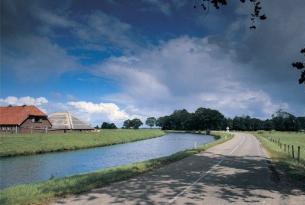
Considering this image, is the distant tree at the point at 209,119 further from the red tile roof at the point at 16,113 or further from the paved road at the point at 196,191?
the paved road at the point at 196,191

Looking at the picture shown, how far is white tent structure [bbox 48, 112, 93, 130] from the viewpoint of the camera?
87812mm

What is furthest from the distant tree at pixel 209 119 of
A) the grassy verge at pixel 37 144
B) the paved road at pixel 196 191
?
the paved road at pixel 196 191

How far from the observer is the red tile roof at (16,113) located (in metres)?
70.6

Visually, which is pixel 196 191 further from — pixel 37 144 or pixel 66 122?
pixel 66 122

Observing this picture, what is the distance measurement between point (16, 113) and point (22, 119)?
7.86ft

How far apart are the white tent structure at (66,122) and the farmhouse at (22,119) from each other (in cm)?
1038

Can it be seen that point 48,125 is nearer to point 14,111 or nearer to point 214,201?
point 14,111

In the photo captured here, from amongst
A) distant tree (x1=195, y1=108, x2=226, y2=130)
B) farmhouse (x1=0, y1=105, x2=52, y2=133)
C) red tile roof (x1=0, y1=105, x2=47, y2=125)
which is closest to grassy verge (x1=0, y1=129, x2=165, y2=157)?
farmhouse (x1=0, y1=105, x2=52, y2=133)

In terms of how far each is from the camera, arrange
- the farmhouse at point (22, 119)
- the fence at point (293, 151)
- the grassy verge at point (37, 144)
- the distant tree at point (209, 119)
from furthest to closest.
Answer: the distant tree at point (209, 119) < the farmhouse at point (22, 119) < the grassy verge at point (37, 144) < the fence at point (293, 151)

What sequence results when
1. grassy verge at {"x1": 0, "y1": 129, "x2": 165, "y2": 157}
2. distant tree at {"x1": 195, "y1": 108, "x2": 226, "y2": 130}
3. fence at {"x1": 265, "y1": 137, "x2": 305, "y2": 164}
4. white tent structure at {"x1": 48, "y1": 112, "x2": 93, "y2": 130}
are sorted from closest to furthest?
fence at {"x1": 265, "y1": 137, "x2": 305, "y2": 164}
grassy verge at {"x1": 0, "y1": 129, "x2": 165, "y2": 157}
white tent structure at {"x1": 48, "y1": 112, "x2": 93, "y2": 130}
distant tree at {"x1": 195, "y1": 108, "x2": 226, "y2": 130}

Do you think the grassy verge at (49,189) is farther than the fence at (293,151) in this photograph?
No

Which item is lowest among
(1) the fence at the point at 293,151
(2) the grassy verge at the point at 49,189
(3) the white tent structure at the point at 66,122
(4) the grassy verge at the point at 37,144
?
(1) the fence at the point at 293,151

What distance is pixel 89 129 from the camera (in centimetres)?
9438

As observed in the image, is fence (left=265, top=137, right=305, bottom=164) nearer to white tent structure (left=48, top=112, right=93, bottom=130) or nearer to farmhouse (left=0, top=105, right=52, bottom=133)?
farmhouse (left=0, top=105, right=52, bottom=133)
